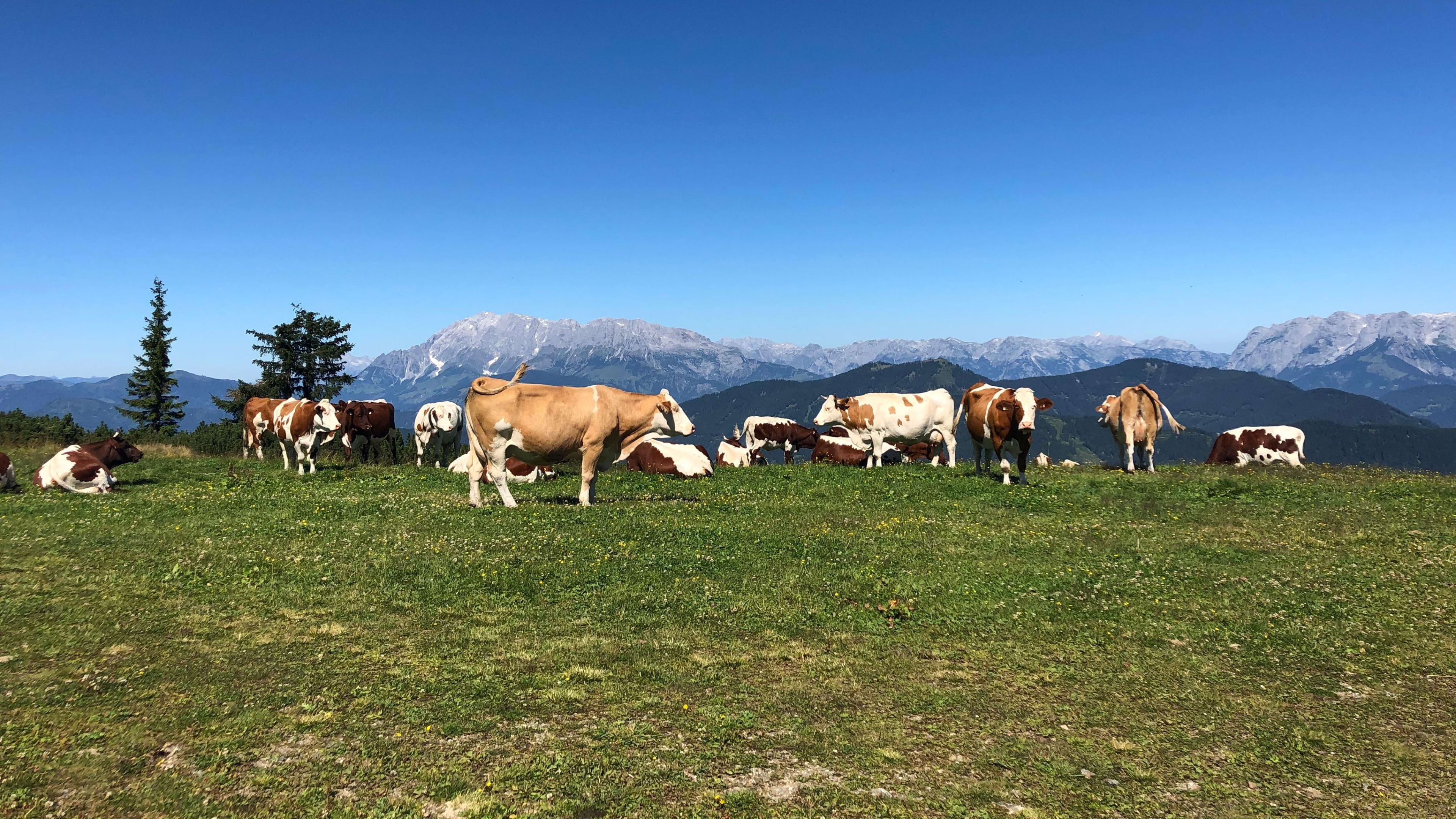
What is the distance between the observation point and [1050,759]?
6637mm

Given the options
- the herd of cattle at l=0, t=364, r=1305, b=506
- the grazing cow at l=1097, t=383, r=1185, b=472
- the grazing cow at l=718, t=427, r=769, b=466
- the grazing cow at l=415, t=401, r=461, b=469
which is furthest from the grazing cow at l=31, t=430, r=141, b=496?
the grazing cow at l=1097, t=383, r=1185, b=472

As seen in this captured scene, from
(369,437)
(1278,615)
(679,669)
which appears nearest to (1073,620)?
(1278,615)

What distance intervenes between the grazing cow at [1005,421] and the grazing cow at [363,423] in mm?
23591

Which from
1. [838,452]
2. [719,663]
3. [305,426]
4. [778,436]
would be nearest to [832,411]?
[838,452]

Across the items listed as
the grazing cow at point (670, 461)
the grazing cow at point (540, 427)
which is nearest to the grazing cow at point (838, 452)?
the grazing cow at point (670, 461)

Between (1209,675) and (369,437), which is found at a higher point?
(369,437)

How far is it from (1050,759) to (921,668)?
95.8 inches

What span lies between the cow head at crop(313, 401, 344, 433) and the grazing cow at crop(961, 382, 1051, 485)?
23176 millimetres

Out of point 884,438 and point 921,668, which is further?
point 884,438

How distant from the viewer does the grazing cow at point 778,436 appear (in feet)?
150

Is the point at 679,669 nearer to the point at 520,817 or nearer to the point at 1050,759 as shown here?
the point at 520,817

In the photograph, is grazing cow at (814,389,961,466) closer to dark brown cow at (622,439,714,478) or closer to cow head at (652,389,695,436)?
dark brown cow at (622,439,714,478)

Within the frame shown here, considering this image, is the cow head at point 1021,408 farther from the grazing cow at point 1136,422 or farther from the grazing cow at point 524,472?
the grazing cow at point 524,472

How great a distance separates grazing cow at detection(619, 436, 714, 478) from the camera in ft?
91.4
